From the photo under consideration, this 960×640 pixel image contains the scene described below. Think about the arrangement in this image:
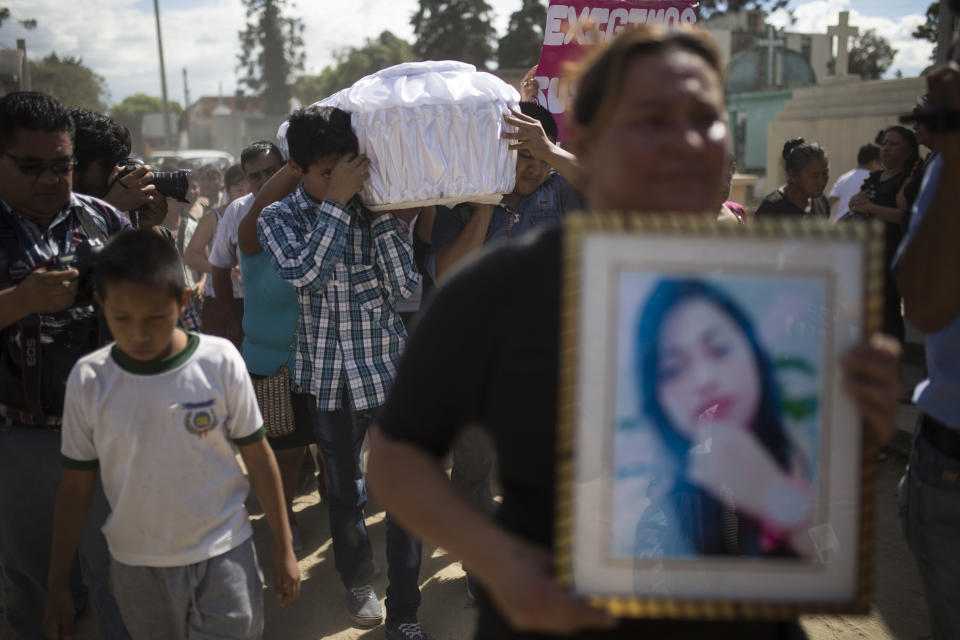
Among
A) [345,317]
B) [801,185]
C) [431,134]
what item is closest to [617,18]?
[801,185]

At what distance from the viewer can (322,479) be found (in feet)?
16.2

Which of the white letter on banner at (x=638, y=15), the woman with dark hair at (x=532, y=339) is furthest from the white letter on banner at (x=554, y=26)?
the woman with dark hair at (x=532, y=339)

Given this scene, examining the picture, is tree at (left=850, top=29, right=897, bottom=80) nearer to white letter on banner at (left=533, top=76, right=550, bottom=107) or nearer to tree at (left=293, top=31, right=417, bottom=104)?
tree at (left=293, top=31, right=417, bottom=104)

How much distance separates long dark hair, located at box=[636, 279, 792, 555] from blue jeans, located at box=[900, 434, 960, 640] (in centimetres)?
102

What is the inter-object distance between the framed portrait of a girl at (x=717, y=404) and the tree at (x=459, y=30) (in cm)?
4077

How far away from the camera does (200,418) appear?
88.1 inches

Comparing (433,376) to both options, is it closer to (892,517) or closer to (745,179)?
(892,517)

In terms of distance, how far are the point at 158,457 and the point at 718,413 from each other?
5.57ft

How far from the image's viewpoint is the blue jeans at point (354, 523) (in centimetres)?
328

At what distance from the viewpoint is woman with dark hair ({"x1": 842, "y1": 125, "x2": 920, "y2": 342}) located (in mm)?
5828

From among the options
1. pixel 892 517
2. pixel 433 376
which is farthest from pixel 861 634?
pixel 433 376

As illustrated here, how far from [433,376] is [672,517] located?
417 mm

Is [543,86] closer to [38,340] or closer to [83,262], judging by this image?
[83,262]

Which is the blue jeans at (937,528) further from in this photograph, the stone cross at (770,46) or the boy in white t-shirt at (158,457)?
the stone cross at (770,46)
